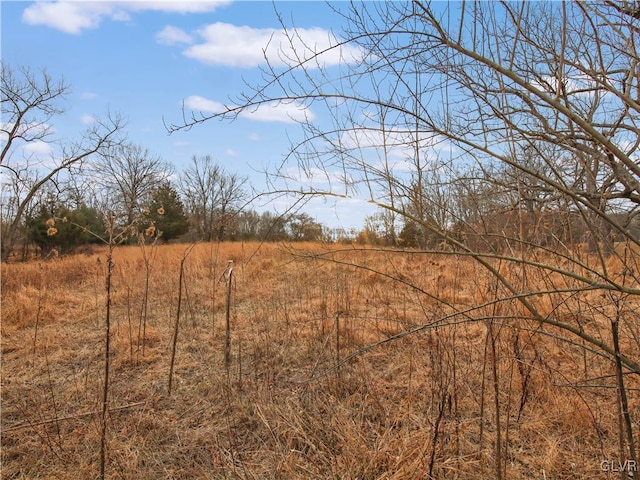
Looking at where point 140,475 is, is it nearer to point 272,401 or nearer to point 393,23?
point 272,401

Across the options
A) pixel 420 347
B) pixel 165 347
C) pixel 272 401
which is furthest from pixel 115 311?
pixel 420 347

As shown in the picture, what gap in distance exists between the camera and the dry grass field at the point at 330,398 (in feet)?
6.66

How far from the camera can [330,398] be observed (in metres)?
2.68

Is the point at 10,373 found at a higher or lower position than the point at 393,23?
lower

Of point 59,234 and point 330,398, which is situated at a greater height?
point 59,234

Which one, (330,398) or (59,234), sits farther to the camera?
(59,234)

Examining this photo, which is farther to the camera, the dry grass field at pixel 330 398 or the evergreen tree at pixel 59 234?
the evergreen tree at pixel 59 234

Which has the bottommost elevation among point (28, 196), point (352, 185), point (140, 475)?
point (140, 475)

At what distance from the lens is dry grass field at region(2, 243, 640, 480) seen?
2.03 meters

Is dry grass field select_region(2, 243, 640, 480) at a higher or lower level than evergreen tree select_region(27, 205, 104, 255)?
lower

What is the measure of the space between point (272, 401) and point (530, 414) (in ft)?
5.70

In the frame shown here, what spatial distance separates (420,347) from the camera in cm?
→ 382

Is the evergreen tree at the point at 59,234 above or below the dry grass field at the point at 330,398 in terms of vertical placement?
above

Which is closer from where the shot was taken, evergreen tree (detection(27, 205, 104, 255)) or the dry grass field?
the dry grass field
